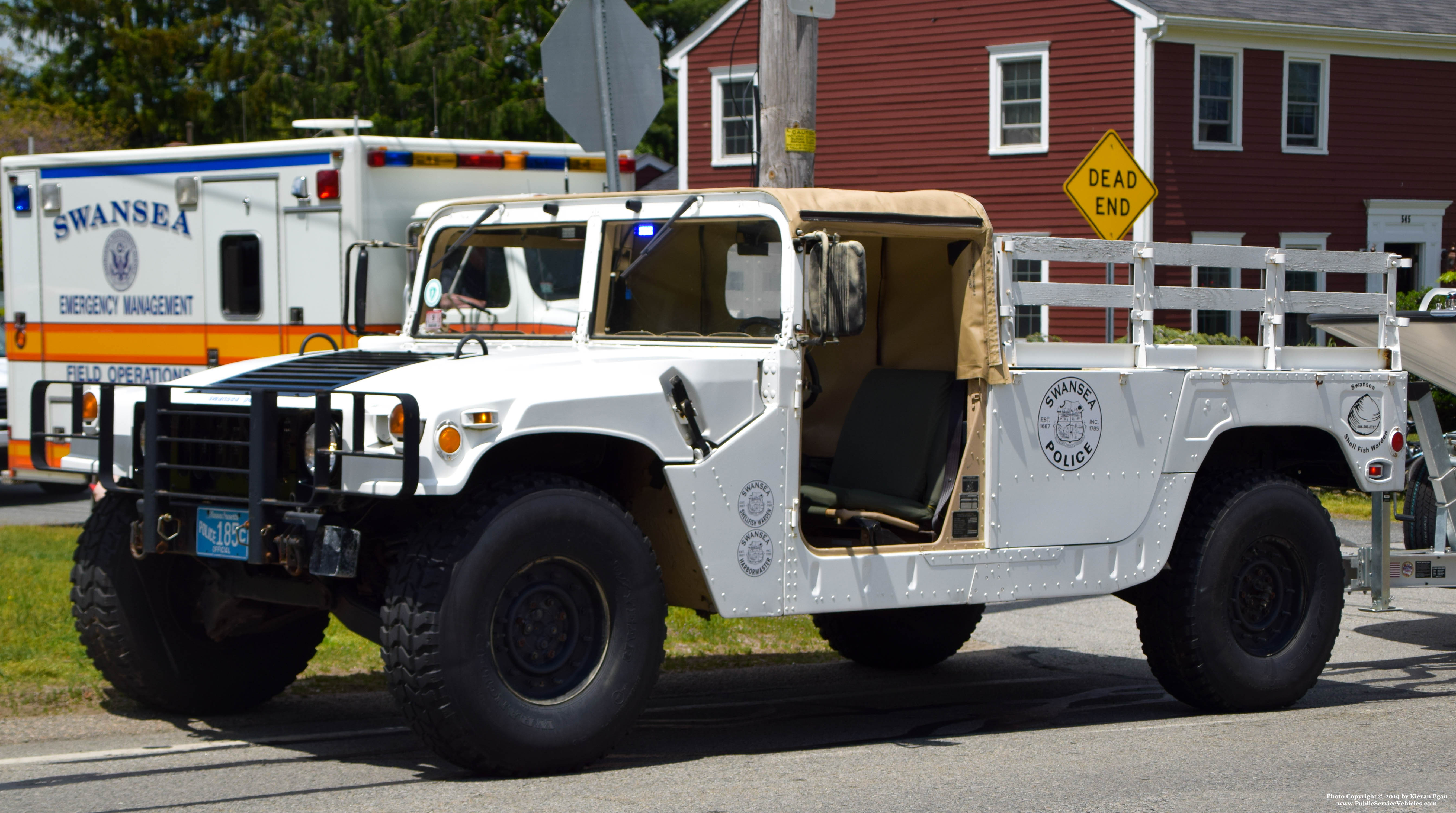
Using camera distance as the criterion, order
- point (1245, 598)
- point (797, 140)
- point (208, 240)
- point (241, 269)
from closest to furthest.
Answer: point (1245, 598)
point (797, 140)
point (241, 269)
point (208, 240)

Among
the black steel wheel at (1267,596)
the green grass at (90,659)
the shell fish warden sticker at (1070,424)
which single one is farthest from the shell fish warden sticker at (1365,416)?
the green grass at (90,659)

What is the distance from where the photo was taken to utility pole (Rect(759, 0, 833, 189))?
9.16 m

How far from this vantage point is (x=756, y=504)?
6.34 metres

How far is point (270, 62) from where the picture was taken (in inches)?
1855

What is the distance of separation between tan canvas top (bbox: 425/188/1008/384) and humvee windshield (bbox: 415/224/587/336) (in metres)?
0.32

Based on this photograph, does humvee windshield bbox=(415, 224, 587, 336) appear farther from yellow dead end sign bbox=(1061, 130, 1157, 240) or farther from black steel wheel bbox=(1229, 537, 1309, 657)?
yellow dead end sign bbox=(1061, 130, 1157, 240)

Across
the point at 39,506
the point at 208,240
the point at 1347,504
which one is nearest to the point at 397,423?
the point at 208,240

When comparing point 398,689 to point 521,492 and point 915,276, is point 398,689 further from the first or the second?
point 915,276

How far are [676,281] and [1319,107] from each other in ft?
77.8

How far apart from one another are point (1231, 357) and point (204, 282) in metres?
8.15

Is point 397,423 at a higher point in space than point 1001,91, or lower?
lower

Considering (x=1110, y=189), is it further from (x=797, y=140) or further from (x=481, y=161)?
(x=481, y=161)

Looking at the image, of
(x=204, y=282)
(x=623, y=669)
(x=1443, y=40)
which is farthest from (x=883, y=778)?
(x=1443, y=40)

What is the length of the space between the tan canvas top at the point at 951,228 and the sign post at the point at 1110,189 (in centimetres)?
524
